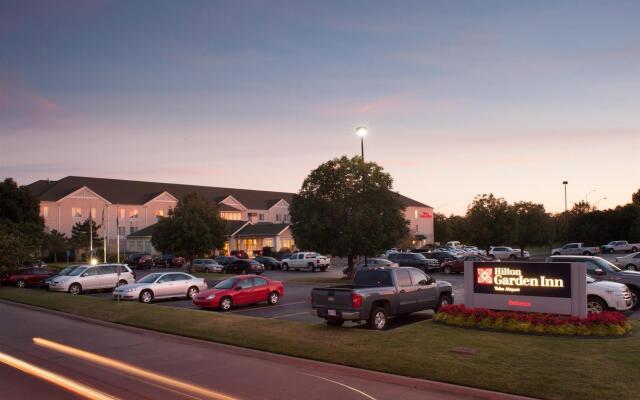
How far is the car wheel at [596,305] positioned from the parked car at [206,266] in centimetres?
3796

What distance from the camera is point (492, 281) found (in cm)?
1600

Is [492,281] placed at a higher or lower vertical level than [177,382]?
higher

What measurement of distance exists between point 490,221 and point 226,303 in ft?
136

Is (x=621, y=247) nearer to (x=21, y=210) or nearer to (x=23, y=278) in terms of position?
(x=23, y=278)

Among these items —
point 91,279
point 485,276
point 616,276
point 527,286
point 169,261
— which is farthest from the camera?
point 169,261

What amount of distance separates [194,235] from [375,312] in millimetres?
35507

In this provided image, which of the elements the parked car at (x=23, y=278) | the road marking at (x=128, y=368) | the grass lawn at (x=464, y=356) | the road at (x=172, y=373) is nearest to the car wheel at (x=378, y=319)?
the grass lawn at (x=464, y=356)

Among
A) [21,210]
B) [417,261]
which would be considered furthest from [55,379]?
[21,210]

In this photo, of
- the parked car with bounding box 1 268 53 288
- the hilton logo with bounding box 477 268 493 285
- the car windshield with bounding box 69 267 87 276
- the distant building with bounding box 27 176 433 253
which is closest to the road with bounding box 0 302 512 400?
the hilton logo with bounding box 477 268 493 285

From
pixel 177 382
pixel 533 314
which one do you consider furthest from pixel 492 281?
pixel 177 382

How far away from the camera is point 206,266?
2012 inches

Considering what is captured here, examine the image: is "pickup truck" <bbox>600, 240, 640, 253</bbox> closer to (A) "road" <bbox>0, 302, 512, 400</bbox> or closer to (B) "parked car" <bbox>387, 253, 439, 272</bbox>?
(B) "parked car" <bbox>387, 253, 439, 272</bbox>

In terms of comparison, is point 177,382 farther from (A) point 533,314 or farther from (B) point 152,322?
(A) point 533,314

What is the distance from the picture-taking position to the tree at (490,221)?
57.4 m
